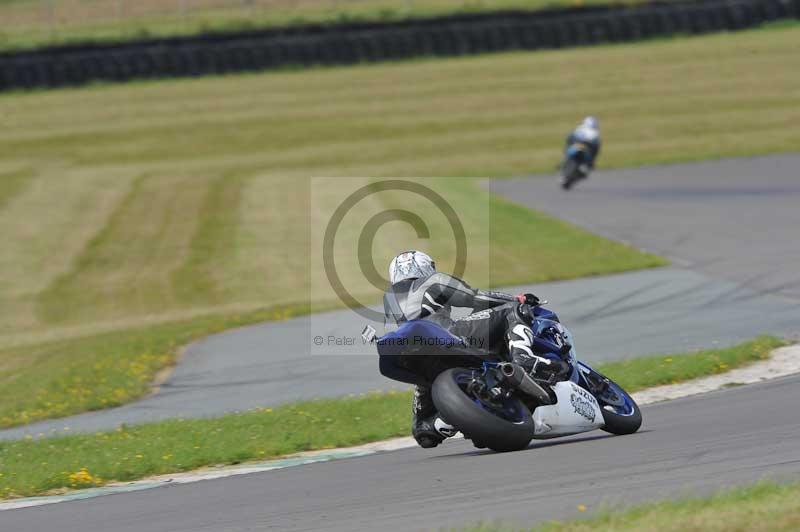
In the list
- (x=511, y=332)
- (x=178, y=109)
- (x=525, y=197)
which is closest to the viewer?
(x=511, y=332)

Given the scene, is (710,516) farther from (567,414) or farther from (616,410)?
(616,410)

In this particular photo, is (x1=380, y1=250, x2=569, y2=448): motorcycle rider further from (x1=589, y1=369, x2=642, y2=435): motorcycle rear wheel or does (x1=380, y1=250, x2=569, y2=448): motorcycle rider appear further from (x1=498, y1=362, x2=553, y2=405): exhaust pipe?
(x1=589, y1=369, x2=642, y2=435): motorcycle rear wheel

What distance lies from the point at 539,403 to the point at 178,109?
124 feet

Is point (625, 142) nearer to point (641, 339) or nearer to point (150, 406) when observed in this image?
point (641, 339)

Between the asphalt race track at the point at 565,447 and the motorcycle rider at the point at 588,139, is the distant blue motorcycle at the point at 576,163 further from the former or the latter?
the asphalt race track at the point at 565,447

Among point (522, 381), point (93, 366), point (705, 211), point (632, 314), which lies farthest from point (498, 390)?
point (705, 211)

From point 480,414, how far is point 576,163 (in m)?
22.1

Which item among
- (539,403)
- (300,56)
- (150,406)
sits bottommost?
(150,406)

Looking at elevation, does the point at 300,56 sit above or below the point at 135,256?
above

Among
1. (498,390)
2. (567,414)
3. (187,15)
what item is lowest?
(567,414)

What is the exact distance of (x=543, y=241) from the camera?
2306cm

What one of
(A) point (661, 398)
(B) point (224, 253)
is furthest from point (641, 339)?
(B) point (224, 253)

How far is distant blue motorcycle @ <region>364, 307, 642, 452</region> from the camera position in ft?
25.5

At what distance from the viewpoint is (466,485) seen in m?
7.24
